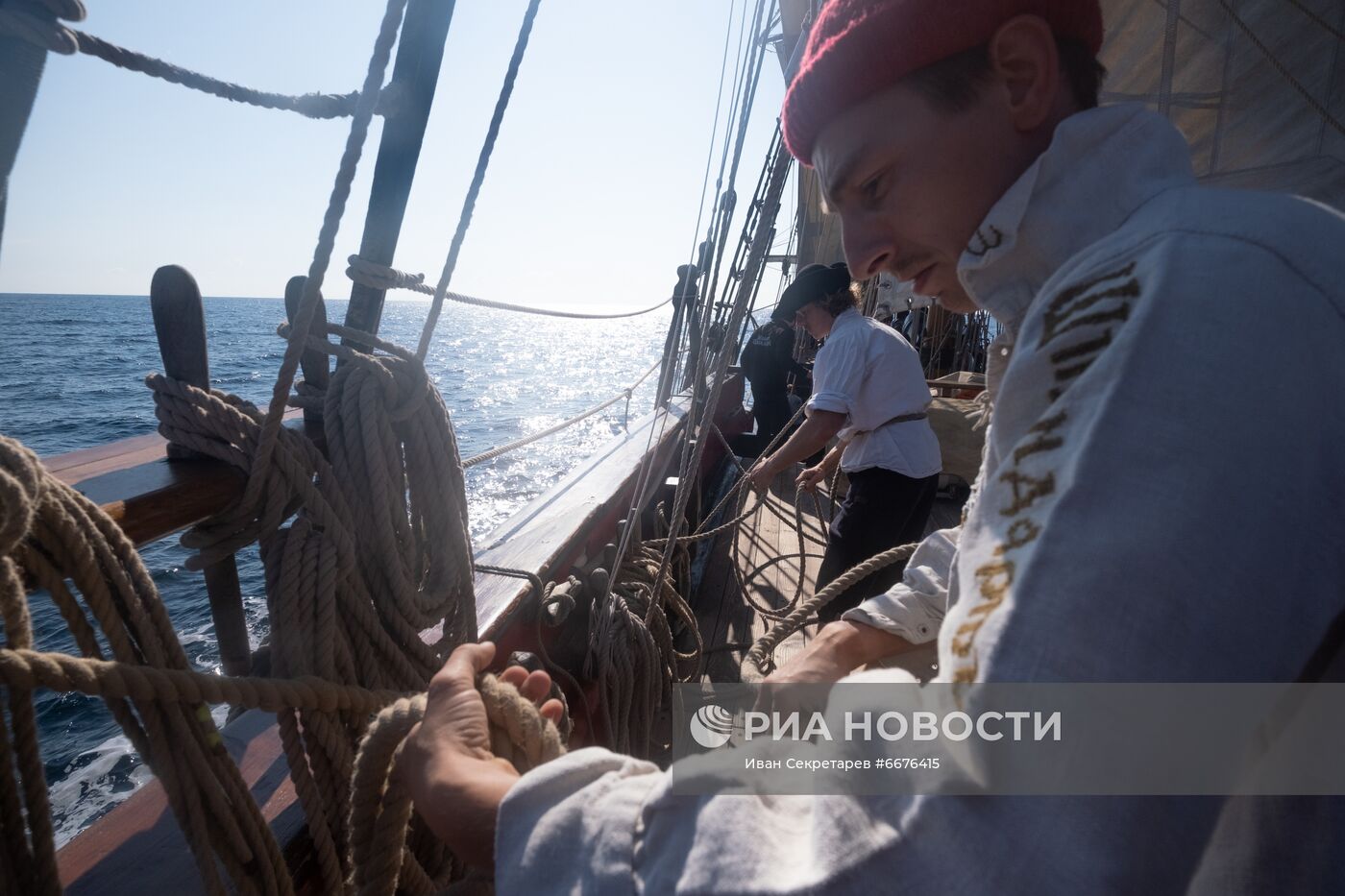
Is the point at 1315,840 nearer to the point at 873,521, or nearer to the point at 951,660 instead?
the point at 951,660

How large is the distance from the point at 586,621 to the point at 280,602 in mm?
1079

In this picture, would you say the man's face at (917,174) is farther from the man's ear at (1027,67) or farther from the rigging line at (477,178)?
the rigging line at (477,178)

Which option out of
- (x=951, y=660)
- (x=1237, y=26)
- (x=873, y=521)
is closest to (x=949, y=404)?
(x=873, y=521)

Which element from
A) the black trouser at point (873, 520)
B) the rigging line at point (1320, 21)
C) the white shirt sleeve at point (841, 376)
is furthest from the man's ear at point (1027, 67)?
the black trouser at point (873, 520)

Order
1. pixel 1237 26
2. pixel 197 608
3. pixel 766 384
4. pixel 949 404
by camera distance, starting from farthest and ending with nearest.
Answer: pixel 197 608, pixel 766 384, pixel 949 404, pixel 1237 26

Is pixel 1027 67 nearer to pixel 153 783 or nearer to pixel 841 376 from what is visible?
pixel 153 783

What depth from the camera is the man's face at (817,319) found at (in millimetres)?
2670

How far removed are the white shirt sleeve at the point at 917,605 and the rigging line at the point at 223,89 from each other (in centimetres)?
106

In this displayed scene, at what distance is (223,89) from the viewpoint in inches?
36.9

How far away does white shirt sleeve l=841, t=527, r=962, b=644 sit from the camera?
94 centimetres

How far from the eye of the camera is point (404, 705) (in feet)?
2.39

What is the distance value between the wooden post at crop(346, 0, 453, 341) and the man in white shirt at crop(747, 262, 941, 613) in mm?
A: 1596

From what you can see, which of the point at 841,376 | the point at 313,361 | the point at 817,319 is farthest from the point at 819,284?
the point at 313,361

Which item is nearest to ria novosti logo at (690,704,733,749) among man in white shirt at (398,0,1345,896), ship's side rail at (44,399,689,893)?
ship's side rail at (44,399,689,893)
